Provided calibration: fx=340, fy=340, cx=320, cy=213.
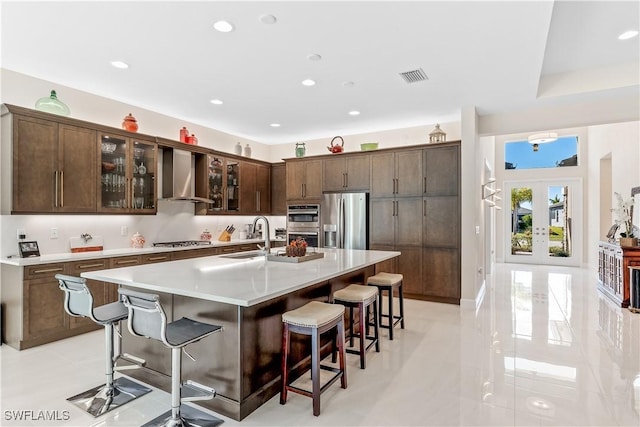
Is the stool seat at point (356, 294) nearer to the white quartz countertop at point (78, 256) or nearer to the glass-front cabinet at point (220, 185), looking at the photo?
the white quartz countertop at point (78, 256)

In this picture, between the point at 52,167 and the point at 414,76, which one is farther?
the point at 414,76

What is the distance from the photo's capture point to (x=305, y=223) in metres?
6.43

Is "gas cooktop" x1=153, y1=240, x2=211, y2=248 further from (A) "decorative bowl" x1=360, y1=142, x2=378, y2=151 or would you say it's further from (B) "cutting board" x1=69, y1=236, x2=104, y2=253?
(A) "decorative bowl" x1=360, y1=142, x2=378, y2=151

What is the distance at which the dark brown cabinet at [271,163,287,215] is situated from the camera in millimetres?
7121

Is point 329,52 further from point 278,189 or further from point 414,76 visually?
point 278,189

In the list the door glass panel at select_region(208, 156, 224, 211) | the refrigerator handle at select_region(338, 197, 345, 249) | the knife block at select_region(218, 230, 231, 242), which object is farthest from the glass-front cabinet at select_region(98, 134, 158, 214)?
the refrigerator handle at select_region(338, 197, 345, 249)

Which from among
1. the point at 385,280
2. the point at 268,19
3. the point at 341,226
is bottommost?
the point at 385,280

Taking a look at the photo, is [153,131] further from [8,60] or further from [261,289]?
[261,289]

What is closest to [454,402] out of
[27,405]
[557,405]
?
[557,405]

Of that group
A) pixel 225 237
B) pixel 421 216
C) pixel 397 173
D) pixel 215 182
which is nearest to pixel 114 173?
pixel 215 182

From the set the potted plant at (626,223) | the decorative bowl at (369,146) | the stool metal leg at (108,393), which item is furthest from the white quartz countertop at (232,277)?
the potted plant at (626,223)

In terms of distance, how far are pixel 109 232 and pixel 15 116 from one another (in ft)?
5.59

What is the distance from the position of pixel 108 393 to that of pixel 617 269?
6816 millimetres

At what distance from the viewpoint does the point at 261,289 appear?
2102mm
